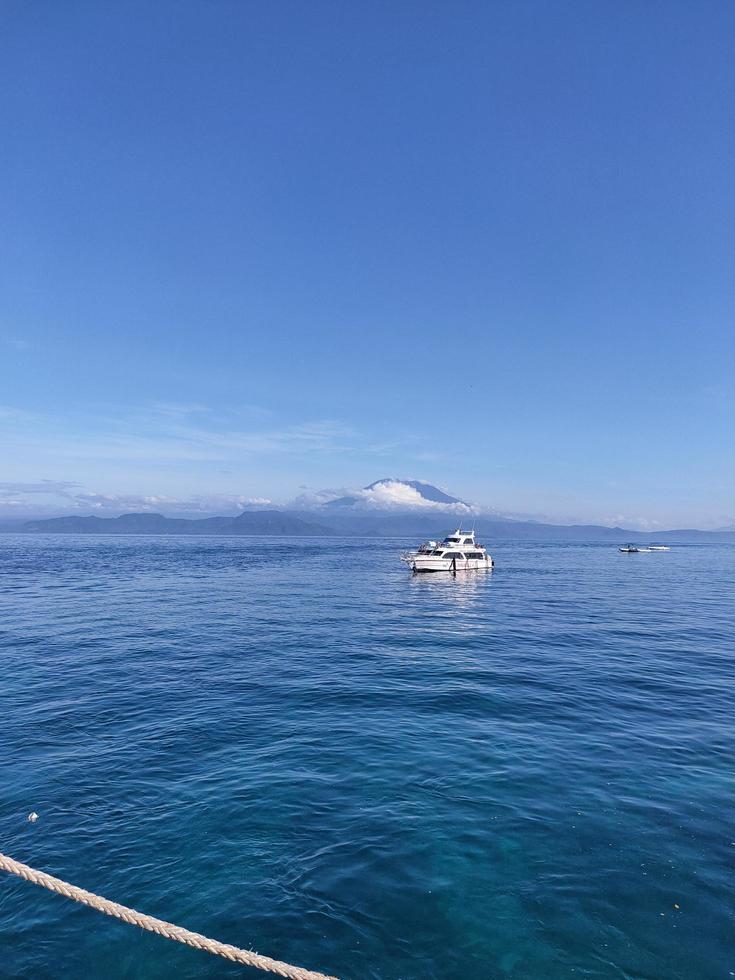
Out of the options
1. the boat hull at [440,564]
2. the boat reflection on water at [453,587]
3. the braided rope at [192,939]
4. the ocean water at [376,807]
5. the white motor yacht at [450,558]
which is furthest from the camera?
the white motor yacht at [450,558]

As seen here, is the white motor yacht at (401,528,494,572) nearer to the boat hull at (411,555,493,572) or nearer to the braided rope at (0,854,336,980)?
the boat hull at (411,555,493,572)

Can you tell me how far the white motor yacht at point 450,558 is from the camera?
279ft

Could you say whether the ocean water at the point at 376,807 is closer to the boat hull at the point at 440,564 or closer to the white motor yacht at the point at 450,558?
the boat hull at the point at 440,564

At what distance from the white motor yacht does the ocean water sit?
2071 inches

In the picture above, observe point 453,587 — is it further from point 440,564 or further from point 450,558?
point 450,558

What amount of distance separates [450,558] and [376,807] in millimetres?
76092

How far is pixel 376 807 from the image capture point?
43.5 feet

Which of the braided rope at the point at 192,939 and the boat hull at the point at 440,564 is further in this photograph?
the boat hull at the point at 440,564

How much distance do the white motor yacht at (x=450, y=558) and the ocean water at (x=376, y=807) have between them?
52.6m

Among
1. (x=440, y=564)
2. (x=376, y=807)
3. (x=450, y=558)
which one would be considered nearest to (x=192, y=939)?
(x=376, y=807)

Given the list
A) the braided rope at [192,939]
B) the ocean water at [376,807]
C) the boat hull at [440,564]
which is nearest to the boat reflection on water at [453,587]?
the boat hull at [440,564]

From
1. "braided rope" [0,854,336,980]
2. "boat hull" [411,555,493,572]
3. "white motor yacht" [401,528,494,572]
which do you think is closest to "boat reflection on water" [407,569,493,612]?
"boat hull" [411,555,493,572]

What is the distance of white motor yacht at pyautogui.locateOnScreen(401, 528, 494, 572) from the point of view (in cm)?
8506

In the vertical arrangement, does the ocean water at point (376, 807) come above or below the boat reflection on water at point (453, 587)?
above
